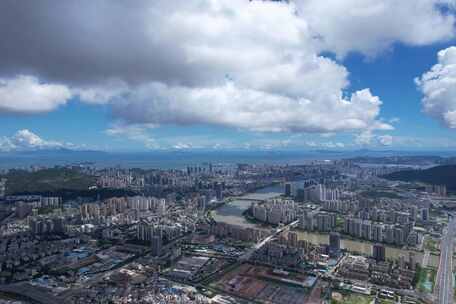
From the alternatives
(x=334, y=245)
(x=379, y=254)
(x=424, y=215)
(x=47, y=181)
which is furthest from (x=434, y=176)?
(x=47, y=181)

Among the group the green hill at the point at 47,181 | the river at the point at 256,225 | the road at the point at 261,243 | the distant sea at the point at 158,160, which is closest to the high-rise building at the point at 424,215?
the river at the point at 256,225

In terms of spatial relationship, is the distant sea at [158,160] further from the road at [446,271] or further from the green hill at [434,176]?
the road at [446,271]

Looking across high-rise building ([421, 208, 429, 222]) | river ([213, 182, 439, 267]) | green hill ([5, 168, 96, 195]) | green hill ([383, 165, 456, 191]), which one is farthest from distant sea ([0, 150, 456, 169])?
high-rise building ([421, 208, 429, 222])

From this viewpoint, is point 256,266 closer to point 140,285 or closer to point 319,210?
point 140,285

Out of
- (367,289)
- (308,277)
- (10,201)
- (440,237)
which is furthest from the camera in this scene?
(10,201)

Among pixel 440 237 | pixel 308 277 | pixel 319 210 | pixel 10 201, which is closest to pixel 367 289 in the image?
pixel 308 277

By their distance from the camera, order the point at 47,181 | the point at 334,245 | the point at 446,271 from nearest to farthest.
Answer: the point at 446,271, the point at 334,245, the point at 47,181

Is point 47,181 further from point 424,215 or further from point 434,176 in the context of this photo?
point 434,176

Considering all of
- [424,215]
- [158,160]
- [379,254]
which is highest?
[158,160]
